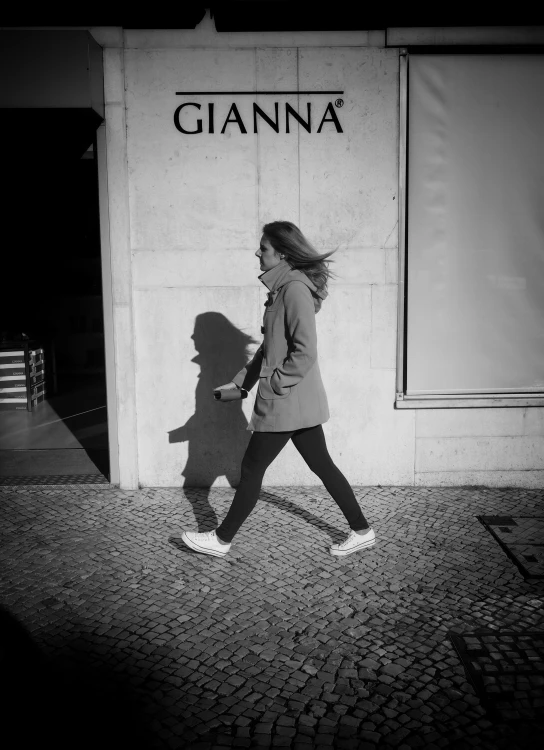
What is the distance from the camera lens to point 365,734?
9.33 ft

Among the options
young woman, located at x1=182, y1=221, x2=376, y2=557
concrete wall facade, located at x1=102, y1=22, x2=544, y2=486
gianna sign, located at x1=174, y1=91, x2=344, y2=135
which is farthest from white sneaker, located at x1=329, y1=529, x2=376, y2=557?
gianna sign, located at x1=174, y1=91, x2=344, y2=135

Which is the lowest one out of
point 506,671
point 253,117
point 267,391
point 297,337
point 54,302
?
point 506,671

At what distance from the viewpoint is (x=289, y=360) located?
412 cm

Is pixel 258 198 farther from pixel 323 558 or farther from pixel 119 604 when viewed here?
pixel 119 604

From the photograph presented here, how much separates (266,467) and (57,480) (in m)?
2.55

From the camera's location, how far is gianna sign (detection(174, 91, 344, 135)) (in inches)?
223

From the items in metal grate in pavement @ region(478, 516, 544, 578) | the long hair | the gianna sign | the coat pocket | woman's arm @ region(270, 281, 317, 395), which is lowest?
metal grate in pavement @ region(478, 516, 544, 578)

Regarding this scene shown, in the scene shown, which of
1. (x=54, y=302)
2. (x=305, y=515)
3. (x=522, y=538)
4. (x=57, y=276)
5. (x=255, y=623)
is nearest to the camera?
(x=255, y=623)

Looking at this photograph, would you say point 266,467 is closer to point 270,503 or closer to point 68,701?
point 270,503

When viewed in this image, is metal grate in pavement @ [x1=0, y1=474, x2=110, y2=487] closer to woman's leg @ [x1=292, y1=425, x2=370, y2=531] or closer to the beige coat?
woman's leg @ [x1=292, y1=425, x2=370, y2=531]

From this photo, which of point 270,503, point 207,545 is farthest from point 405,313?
point 207,545

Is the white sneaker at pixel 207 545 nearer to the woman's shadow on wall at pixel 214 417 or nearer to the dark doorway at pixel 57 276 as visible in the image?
the woman's shadow on wall at pixel 214 417

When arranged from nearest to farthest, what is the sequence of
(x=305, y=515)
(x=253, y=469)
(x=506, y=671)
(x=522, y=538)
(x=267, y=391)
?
1. (x=506, y=671)
2. (x=267, y=391)
3. (x=253, y=469)
4. (x=522, y=538)
5. (x=305, y=515)

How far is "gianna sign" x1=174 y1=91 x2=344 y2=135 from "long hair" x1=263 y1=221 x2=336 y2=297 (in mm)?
1758
